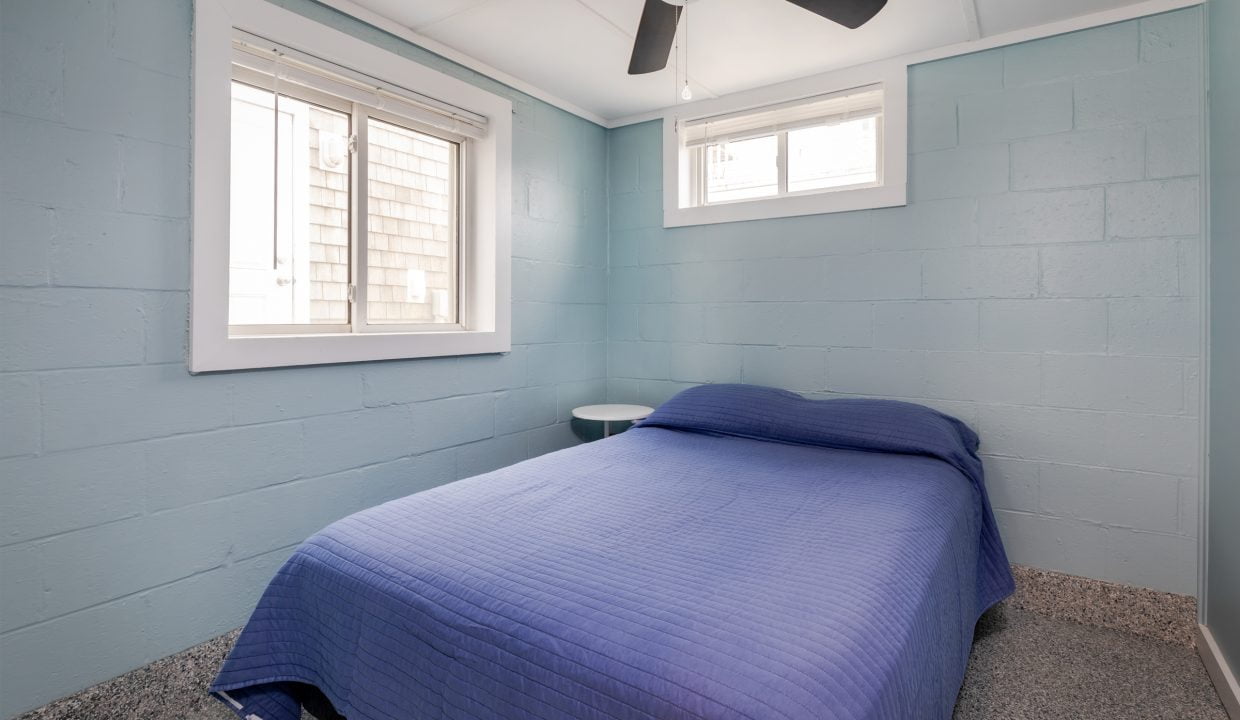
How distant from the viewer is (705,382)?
3.31m

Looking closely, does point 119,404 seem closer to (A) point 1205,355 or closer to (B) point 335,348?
(B) point 335,348

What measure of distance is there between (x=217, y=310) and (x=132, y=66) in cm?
71

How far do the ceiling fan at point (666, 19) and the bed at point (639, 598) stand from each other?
55.4 inches

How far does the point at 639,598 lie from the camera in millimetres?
1210

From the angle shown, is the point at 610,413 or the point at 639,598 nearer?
the point at 639,598

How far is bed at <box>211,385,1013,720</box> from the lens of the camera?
1.02 meters

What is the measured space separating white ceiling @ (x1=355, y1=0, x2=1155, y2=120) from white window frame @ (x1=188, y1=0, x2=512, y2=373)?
0.69 ft

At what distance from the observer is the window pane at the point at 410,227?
261 cm

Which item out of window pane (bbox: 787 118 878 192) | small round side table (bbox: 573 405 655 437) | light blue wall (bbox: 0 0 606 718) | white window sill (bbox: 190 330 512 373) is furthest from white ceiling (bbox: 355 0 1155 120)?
small round side table (bbox: 573 405 655 437)

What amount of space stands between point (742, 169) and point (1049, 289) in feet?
5.00

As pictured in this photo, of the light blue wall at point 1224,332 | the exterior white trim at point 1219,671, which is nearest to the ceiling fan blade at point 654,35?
the light blue wall at point 1224,332

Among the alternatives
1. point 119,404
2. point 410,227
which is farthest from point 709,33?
point 119,404

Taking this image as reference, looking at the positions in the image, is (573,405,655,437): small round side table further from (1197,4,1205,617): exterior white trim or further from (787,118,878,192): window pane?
(1197,4,1205,617): exterior white trim

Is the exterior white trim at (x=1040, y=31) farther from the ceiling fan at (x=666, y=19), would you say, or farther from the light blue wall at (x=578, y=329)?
the ceiling fan at (x=666, y=19)
